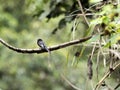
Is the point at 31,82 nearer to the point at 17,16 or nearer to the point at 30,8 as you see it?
the point at 17,16

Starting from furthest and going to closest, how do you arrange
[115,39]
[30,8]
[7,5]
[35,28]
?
[7,5], [35,28], [30,8], [115,39]

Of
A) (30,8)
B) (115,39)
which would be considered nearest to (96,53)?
(115,39)

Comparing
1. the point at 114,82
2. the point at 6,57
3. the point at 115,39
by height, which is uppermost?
the point at 115,39

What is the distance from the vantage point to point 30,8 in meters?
2.43

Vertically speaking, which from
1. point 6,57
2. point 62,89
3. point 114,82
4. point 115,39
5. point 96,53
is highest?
point 115,39

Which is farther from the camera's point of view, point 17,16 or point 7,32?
point 17,16

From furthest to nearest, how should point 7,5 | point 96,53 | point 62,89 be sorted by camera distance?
point 7,5
point 62,89
point 96,53

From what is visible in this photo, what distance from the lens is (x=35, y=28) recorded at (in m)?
7.89

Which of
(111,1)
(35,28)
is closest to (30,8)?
(111,1)

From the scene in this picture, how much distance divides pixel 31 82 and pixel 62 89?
414 mm

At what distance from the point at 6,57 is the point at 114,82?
5.03 m

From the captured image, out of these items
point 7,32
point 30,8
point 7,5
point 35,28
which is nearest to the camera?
point 30,8

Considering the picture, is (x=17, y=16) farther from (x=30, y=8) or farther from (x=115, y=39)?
(x=115, y=39)

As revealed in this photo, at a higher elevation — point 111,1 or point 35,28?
point 111,1
